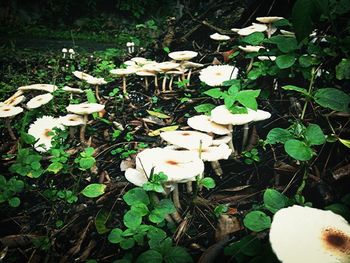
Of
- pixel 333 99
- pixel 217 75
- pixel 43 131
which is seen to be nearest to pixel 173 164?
pixel 333 99

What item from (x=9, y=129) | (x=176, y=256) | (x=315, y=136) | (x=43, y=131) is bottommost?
(x=9, y=129)

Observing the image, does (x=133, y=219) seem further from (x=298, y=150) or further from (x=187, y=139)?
(x=298, y=150)

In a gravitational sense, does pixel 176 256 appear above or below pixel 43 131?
above

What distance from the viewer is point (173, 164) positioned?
4.79 ft

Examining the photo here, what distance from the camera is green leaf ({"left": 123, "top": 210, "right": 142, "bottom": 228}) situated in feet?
4.44

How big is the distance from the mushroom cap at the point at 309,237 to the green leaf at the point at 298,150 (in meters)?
0.29

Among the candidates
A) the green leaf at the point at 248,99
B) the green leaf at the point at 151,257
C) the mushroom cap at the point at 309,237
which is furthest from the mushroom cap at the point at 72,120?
the mushroom cap at the point at 309,237

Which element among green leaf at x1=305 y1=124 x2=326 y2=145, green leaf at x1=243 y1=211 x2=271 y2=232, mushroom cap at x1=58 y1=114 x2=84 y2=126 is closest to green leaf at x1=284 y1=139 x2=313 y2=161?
green leaf at x1=305 y1=124 x2=326 y2=145

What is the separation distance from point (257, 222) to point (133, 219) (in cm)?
57

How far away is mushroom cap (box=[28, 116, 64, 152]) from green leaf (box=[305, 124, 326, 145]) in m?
1.95

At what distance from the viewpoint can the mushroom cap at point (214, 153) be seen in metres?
1.59

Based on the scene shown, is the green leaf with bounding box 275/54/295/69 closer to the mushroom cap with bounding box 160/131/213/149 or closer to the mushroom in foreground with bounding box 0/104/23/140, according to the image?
the mushroom cap with bounding box 160/131/213/149

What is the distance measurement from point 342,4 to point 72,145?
93.7 inches

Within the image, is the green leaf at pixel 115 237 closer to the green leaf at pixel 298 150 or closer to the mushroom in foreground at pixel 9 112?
the green leaf at pixel 298 150
